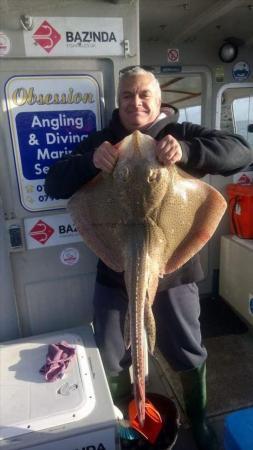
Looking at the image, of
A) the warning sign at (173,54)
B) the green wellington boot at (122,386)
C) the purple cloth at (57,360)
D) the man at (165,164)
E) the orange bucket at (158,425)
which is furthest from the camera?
the warning sign at (173,54)

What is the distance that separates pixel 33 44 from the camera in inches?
89.7

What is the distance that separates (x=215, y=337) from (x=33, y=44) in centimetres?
363

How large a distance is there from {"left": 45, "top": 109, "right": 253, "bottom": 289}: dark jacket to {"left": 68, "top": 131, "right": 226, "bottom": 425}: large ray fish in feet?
0.53

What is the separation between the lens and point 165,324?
2480 millimetres

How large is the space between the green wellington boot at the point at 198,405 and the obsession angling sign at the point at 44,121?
1.63m

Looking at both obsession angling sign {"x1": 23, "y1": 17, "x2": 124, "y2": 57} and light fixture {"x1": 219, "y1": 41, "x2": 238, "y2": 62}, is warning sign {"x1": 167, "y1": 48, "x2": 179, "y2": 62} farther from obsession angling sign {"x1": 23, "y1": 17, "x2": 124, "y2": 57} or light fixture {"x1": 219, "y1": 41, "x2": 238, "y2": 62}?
obsession angling sign {"x1": 23, "y1": 17, "x2": 124, "y2": 57}

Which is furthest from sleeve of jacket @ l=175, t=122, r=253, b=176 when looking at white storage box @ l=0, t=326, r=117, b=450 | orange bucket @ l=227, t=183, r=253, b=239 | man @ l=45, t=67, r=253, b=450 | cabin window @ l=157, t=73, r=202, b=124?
cabin window @ l=157, t=73, r=202, b=124

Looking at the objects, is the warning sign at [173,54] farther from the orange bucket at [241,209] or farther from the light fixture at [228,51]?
the orange bucket at [241,209]

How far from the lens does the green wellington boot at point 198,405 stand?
2.67 meters

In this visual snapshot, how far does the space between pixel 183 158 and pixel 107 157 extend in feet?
1.43

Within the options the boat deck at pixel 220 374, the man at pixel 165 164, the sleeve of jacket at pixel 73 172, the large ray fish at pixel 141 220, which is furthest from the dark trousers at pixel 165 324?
the boat deck at pixel 220 374

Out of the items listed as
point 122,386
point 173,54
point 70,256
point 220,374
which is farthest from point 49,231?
point 173,54

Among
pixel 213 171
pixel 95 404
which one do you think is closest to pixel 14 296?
pixel 95 404

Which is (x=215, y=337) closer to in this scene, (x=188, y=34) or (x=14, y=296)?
(x=14, y=296)
